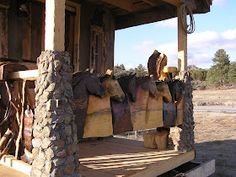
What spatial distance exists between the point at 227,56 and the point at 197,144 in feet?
150

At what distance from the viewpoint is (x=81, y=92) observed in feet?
13.3

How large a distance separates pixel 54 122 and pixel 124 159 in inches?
92.7

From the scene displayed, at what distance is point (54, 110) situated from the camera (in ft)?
11.3

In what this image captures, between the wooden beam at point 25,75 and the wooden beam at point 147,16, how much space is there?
13.5 ft

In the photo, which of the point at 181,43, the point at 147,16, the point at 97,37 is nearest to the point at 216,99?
the point at 147,16

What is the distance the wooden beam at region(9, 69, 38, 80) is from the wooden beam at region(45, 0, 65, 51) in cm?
43

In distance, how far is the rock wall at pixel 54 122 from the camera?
341 cm

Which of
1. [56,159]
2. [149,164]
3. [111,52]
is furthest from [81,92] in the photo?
[111,52]

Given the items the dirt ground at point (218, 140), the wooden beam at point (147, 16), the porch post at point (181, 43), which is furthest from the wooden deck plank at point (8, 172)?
the dirt ground at point (218, 140)

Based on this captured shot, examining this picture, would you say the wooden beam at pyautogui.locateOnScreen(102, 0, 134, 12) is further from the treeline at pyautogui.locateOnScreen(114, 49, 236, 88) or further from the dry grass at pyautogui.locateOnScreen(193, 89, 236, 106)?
the treeline at pyautogui.locateOnScreen(114, 49, 236, 88)

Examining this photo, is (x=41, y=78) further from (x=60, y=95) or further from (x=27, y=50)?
(x=27, y=50)

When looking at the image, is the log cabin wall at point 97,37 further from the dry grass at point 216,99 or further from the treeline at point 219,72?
the treeline at point 219,72

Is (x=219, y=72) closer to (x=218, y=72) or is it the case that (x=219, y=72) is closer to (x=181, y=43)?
(x=218, y=72)

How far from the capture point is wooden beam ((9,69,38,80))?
12.5 ft
